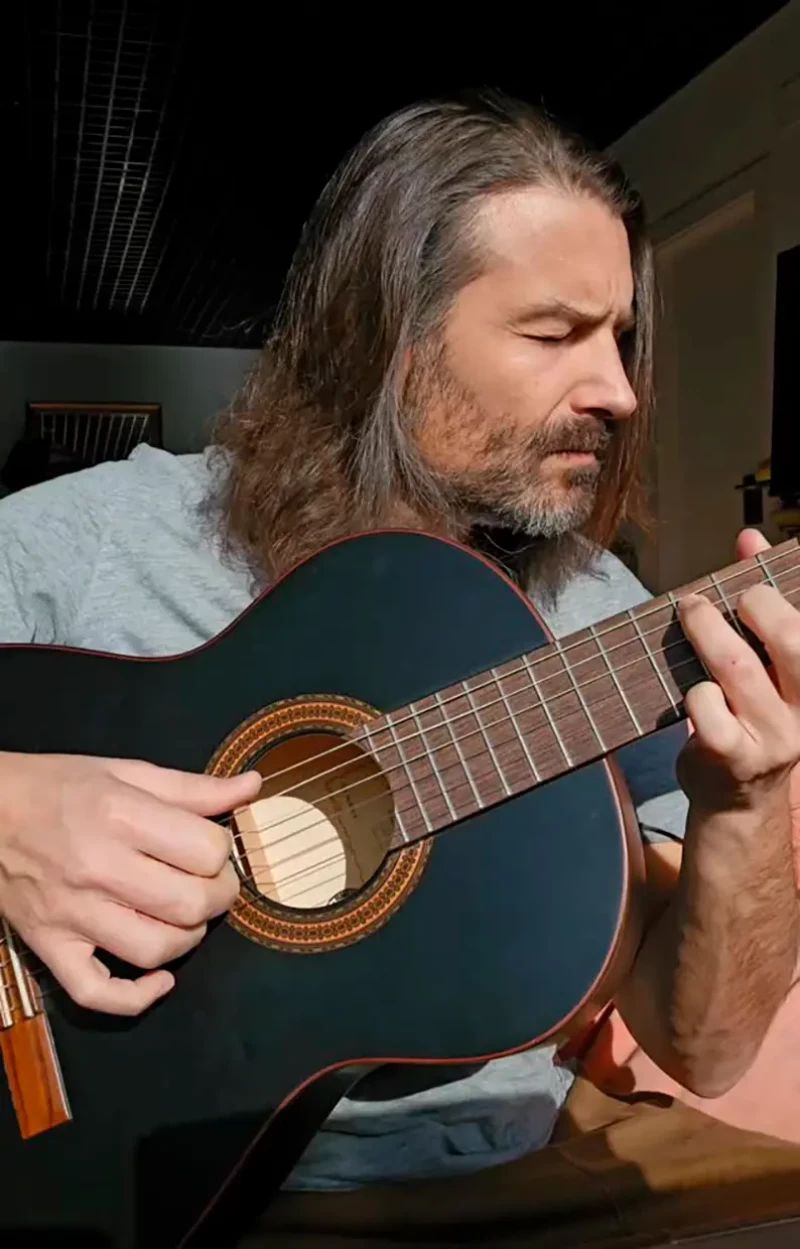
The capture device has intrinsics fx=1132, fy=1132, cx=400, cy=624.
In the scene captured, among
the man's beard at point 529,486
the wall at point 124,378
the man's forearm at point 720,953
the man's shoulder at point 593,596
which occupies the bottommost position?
the man's forearm at point 720,953

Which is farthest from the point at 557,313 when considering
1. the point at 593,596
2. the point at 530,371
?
the point at 593,596

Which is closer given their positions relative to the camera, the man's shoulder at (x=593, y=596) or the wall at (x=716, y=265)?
the man's shoulder at (x=593, y=596)

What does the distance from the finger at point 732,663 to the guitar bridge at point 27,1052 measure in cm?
→ 48

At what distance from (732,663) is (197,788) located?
13.3 inches

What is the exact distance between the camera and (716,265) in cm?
293

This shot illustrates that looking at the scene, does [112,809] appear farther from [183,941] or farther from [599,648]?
[599,648]

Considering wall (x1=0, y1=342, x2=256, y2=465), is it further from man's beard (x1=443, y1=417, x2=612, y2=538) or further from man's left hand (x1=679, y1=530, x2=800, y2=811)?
man's left hand (x1=679, y1=530, x2=800, y2=811)

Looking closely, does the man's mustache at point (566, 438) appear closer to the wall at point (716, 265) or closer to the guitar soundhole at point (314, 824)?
the guitar soundhole at point (314, 824)

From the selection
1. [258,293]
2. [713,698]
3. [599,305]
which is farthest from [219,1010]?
[258,293]

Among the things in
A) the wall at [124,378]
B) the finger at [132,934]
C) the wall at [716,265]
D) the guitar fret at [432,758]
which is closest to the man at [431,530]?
the finger at [132,934]

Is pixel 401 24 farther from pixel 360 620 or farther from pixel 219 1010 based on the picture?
pixel 219 1010

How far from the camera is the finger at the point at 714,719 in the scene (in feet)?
2.26

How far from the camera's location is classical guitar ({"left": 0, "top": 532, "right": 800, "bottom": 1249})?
2.29 feet

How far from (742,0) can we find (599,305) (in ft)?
5.96
